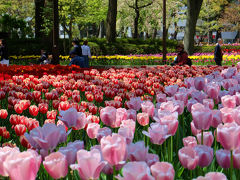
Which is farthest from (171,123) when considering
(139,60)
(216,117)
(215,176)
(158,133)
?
(139,60)

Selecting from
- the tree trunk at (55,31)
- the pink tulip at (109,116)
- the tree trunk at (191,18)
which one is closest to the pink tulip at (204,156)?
the pink tulip at (109,116)

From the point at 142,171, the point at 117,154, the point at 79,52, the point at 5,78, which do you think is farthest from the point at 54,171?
the point at 79,52

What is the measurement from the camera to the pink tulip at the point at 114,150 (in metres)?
1.40

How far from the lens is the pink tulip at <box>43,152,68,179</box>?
56.8 inches

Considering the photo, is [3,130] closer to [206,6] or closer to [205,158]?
[205,158]

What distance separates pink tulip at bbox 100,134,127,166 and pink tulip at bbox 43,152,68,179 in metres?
0.19

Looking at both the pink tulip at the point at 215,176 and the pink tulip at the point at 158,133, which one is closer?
the pink tulip at the point at 215,176

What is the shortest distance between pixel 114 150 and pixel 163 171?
23 cm

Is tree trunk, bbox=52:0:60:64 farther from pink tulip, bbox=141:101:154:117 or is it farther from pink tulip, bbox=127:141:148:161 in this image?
pink tulip, bbox=127:141:148:161

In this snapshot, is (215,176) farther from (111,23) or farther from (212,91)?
(111,23)

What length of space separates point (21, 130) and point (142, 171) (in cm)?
162

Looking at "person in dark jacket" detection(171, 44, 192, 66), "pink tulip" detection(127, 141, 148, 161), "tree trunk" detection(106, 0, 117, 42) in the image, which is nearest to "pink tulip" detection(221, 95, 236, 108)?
"pink tulip" detection(127, 141, 148, 161)

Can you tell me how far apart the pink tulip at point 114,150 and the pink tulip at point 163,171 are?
0.18 metres

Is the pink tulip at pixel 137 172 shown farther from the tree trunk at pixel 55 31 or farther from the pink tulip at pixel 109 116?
the tree trunk at pixel 55 31
